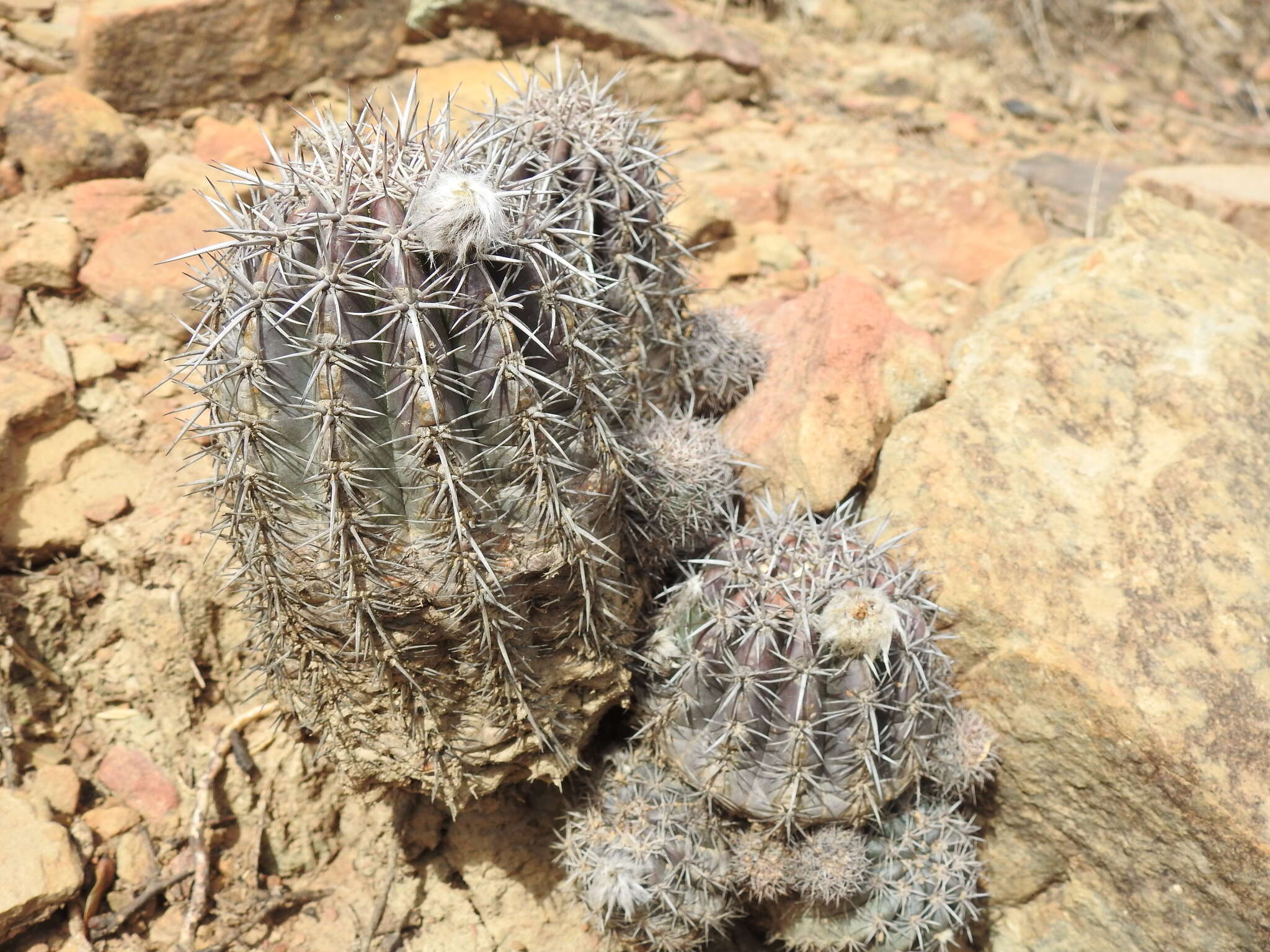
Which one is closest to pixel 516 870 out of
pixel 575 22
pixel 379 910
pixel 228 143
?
pixel 379 910

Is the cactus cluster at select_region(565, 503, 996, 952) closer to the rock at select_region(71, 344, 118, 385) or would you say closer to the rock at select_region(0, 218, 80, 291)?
the rock at select_region(71, 344, 118, 385)

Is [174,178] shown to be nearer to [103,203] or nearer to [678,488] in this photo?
[103,203]

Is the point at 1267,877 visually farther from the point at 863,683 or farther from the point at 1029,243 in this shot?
the point at 1029,243

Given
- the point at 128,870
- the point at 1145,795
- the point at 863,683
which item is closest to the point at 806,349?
the point at 863,683

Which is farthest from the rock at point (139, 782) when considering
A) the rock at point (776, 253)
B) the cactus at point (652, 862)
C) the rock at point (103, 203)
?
the rock at point (776, 253)

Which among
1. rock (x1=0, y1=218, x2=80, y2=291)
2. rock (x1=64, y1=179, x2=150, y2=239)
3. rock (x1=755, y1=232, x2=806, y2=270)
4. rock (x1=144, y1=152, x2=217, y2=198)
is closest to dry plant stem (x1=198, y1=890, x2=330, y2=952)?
rock (x1=0, y1=218, x2=80, y2=291)
